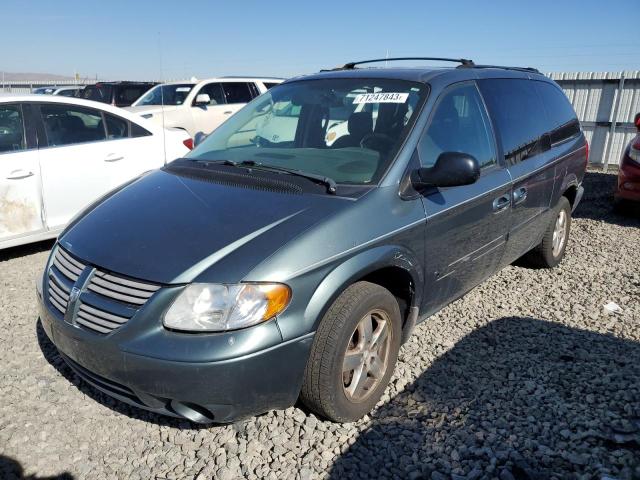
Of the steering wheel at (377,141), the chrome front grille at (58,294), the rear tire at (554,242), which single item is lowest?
the rear tire at (554,242)

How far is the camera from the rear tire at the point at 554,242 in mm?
4816

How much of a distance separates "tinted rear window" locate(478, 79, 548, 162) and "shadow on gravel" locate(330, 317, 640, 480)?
144 cm

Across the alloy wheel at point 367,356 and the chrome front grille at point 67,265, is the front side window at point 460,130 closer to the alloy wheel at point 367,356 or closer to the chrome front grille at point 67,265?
the alloy wheel at point 367,356

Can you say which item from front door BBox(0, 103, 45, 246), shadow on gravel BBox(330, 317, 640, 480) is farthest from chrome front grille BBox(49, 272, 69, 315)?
front door BBox(0, 103, 45, 246)

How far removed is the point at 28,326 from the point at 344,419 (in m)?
2.51

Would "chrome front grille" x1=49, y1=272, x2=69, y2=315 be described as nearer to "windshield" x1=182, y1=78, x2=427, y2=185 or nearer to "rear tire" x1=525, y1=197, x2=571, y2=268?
"windshield" x1=182, y1=78, x2=427, y2=185

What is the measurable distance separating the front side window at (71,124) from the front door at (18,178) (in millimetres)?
194

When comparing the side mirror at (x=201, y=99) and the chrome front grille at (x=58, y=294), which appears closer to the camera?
the chrome front grille at (x=58, y=294)

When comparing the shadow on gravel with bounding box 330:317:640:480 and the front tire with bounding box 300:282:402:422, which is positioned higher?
the front tire with bounding box 300:282:402:422

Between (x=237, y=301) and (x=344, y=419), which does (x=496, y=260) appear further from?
(x=237, y=301)

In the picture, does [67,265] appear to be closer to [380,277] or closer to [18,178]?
[380,277]

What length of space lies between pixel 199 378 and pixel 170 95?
34.9ft

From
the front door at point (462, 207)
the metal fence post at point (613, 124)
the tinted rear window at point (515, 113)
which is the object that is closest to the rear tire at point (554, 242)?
the tinted rear window at point (515, 113)

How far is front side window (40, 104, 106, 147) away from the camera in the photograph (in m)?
5.15
